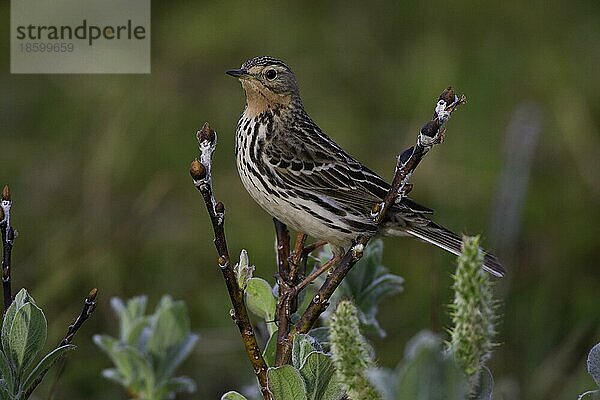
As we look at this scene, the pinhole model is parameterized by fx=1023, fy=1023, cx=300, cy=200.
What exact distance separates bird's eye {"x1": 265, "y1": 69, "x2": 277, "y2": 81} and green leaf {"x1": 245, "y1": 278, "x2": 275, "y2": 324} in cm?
143

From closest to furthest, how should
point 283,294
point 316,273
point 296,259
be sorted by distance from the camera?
point 283,294
point 296,259
point 316,273

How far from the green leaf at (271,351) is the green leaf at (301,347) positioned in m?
0.32

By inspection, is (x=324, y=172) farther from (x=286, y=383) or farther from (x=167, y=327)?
(x=286, y=383)

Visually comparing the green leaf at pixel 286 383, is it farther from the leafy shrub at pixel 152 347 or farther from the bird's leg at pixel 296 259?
the leafy shrub at pixel 152 347

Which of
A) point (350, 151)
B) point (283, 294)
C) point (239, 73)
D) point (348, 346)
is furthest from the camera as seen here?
point (350, 151)

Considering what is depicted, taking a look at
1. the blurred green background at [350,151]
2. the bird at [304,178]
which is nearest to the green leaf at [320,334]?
the bird at [304,178]

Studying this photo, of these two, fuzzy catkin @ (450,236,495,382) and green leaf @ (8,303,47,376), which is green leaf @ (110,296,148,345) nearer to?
green leaf @ (8,303,47,376)

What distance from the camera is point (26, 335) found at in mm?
2551

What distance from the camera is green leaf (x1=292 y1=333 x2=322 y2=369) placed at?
2.56m

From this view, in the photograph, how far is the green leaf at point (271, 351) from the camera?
2.93m

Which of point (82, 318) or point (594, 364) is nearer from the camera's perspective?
point (594, 364)

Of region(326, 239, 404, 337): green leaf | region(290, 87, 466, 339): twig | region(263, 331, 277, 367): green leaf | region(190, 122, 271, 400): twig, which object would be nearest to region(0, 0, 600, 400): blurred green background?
region(326, 239, 404, 337): green leaf

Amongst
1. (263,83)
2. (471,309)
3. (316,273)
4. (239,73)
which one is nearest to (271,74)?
(263,83)

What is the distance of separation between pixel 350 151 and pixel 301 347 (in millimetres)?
5441
